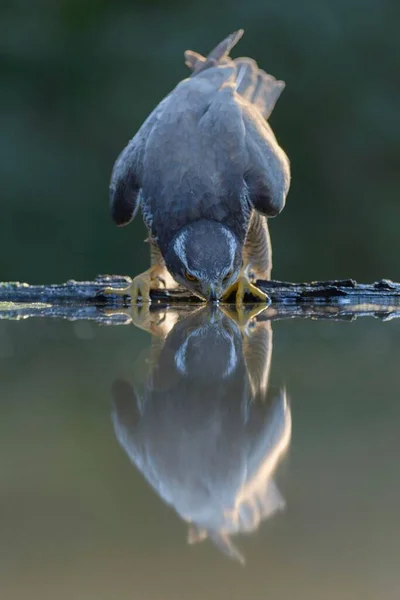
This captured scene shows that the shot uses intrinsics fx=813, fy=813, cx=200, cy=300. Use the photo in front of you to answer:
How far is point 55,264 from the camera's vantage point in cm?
794

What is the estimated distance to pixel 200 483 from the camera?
1.53 feet

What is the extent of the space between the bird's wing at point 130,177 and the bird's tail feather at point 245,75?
64cm

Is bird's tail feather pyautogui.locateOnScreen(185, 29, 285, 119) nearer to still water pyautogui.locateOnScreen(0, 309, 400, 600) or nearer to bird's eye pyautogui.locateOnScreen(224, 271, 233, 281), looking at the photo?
bird's eye pyautogui.locateOnScreen(224, 271, 233, 281)

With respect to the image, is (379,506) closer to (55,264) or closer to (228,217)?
(228,217)

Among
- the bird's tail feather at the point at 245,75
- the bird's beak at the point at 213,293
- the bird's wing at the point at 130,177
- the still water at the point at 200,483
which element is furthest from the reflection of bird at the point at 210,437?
the bird's tail feather at the point at 245,75

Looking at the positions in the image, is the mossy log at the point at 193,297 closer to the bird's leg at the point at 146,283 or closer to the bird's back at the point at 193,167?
the bird's leg at the point at 146,283

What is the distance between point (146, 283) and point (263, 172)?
59cm

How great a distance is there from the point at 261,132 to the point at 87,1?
244 inches

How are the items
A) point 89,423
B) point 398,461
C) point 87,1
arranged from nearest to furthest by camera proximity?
point 398,461 < point 89,423 < point 87,1

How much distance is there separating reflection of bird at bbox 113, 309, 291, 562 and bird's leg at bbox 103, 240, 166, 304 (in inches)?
66.4

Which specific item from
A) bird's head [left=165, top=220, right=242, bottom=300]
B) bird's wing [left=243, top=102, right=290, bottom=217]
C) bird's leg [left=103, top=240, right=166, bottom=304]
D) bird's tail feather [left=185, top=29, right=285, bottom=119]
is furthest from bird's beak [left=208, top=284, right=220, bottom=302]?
bird's tail feather [left=185, top=29, right=285, bottom=119]

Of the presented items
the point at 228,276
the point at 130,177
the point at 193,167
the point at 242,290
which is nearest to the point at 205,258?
the point at 228,276

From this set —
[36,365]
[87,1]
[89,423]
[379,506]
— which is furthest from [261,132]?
[87,1]

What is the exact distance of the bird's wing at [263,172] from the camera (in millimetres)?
2957
